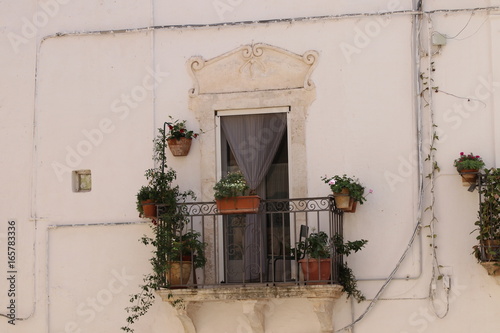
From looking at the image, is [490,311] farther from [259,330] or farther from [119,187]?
[119,187]

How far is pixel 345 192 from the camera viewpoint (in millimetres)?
11805

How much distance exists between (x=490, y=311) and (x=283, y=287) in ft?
7.21

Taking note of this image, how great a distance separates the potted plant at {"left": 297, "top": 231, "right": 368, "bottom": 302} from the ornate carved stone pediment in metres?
1.80

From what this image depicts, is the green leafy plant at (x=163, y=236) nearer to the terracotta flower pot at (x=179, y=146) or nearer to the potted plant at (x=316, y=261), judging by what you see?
the terracotta flower pot at (x=179, y=146)

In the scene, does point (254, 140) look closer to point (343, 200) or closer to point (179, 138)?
point (179, 138)

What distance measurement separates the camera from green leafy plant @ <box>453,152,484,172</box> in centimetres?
1169

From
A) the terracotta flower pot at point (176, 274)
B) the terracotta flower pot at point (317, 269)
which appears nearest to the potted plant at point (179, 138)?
the terracotta flower pot at point (176, 274)

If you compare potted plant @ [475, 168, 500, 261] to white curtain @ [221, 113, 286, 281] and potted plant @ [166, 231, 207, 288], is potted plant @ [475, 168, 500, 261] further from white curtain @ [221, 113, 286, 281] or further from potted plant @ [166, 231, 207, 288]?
potted plant @ [166, 231, 207, 288]

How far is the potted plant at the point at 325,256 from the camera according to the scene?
11.6 metres

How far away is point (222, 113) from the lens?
12.7m

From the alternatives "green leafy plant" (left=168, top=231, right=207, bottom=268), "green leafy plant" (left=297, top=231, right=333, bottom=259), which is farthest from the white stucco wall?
"green leafy plant" (left=168, top=231, right=207, bottom=268)

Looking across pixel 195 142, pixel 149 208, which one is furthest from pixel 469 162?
pixel 149 208

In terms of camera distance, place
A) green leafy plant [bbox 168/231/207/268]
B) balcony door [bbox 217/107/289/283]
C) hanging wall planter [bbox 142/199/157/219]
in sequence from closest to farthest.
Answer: green leafy plant [bbox 168/231/207/268], hanging wall planter [bbox 142/199/157/219], balcony door [bbox 217/107/289/283]

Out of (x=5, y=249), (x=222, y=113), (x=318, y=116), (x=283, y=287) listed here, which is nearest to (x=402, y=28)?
(x=318, y=116)
